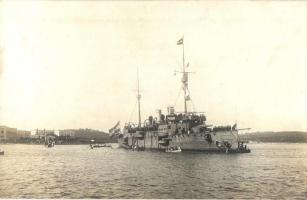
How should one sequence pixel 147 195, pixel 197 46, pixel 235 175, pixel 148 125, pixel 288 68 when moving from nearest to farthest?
pixel 288 68 < pixel 147 195 < pixel 197 46 < pixel 235 175 < pixel 148 125

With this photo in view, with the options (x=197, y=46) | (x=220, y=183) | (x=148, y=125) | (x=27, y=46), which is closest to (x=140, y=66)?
(x=197, y=46)

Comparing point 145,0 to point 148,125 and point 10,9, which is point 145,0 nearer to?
point 10,9

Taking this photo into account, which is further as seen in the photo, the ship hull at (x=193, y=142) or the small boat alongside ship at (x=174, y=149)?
the small boat alongside ship at (x=174, y=149)

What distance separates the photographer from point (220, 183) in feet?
29.1

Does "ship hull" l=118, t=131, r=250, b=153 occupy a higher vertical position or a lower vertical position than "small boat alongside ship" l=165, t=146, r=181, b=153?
higher

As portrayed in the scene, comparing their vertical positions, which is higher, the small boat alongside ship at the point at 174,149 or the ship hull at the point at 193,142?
the ship hull at the point at 193,142

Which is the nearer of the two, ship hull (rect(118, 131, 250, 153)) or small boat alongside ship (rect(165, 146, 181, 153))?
ship hull (rect(118, 131, 250, 153))

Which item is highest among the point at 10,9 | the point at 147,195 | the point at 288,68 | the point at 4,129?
the point at 10,9

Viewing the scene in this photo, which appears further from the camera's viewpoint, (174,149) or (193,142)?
(174,149)

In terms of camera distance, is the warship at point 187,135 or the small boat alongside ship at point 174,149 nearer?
the warship at point 187,135

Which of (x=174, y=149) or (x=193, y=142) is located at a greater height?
(x=193, y=142)

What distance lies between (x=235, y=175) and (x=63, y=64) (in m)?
4.70

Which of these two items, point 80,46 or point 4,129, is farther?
point 4,129

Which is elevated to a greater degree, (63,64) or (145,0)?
(145,0)
